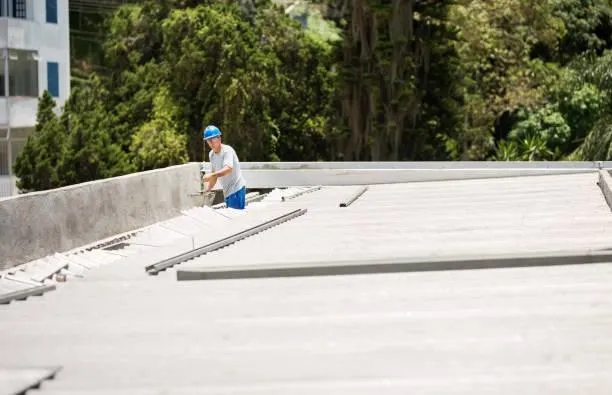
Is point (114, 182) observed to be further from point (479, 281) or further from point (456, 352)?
point (456, 352)

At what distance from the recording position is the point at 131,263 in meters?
9.24

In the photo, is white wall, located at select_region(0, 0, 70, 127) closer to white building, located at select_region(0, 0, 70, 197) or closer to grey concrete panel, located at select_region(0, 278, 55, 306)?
white building, located at select_region(0, 0, 70, 197)

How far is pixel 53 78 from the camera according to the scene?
51.7 m

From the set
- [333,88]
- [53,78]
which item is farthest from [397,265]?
[53,78]

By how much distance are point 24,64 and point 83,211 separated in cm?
3986

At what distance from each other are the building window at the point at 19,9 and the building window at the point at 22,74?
4.82 feet

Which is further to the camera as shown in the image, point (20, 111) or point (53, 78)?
point (53, 78)

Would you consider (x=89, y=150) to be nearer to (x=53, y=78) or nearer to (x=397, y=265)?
(x=53, y=78)

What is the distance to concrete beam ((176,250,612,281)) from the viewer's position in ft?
25.1

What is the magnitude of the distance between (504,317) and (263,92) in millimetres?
40485

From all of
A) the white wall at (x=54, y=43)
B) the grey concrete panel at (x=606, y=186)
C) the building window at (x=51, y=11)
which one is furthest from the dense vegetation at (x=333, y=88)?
the grey concrete panel at (x=606, y=186)

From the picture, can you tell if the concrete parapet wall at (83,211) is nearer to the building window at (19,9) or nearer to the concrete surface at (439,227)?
the concrete surface at (439,227)

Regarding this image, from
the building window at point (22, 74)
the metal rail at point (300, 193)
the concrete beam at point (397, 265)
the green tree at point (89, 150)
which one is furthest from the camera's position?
the building window at point (22, 74)

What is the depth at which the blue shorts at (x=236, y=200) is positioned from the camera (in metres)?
14.6
